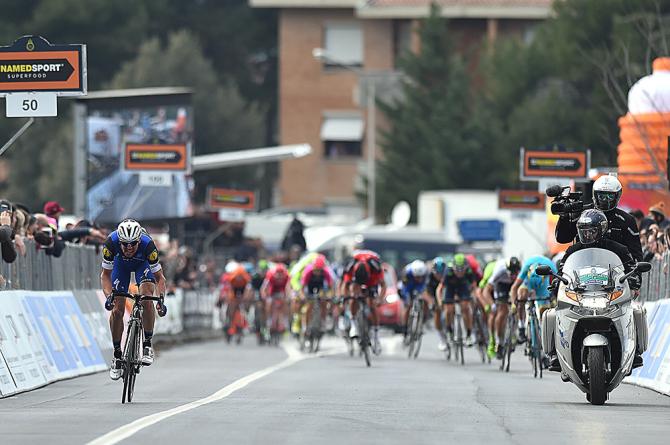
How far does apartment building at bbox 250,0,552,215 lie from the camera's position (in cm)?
7806

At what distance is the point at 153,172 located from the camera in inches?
1686

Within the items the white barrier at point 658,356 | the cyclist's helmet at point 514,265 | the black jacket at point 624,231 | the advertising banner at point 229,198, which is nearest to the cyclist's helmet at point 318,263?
the cyclist's helmet at point 514,265

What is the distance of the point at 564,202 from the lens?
18.6 metres

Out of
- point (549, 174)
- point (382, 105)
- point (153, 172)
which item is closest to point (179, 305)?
point (153, 172)

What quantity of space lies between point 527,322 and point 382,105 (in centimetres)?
5164

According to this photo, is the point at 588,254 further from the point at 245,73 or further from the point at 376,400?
the point at 245,73

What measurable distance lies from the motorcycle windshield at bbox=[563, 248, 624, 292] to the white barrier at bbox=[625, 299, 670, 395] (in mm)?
2657

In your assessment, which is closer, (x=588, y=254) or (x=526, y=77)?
(x=588, y=254)

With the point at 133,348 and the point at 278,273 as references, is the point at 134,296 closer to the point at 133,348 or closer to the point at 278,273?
the point at 133,348

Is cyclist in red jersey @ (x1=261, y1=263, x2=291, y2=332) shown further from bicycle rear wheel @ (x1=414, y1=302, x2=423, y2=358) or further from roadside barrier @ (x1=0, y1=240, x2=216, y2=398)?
roadside barrier @ (x1=0, y1=240, x2=216, y2=398)

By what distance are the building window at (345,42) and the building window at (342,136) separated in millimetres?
2962

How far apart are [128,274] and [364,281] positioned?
33.7 ft

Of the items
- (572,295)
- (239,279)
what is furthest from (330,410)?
(239,279)

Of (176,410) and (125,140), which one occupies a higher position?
(125,140)
